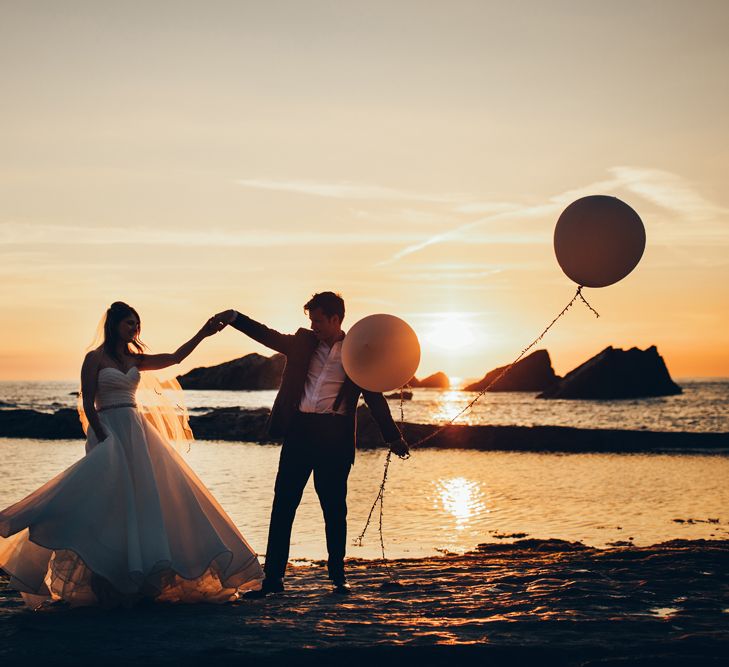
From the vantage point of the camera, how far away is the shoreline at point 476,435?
1110 inches

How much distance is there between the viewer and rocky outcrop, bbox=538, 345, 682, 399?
91.6 meters

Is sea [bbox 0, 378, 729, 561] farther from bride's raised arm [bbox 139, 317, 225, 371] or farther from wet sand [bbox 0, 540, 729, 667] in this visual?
bride's raised arm [bbox 139, 317, 225, 371]

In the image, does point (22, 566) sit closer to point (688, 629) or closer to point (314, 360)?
point (314, 360)

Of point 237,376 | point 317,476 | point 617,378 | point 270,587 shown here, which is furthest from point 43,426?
point 237,376

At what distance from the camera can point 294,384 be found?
6.37 m

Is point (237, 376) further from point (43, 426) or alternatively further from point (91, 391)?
point (91, 391)

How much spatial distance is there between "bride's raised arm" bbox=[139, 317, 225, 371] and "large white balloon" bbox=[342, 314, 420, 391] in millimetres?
1181

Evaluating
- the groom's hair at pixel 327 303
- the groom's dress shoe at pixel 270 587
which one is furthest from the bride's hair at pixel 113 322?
the groom's dress shoe at pixel 270 587

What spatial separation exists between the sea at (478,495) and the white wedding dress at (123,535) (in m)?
3.08

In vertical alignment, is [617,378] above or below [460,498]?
above

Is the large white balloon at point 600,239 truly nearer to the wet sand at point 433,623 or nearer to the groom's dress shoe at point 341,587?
the wet sand at point 433,623

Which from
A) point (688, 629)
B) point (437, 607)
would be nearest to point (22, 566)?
point (437, 607)

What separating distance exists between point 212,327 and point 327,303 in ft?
3.35

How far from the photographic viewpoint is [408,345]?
6.29 m
